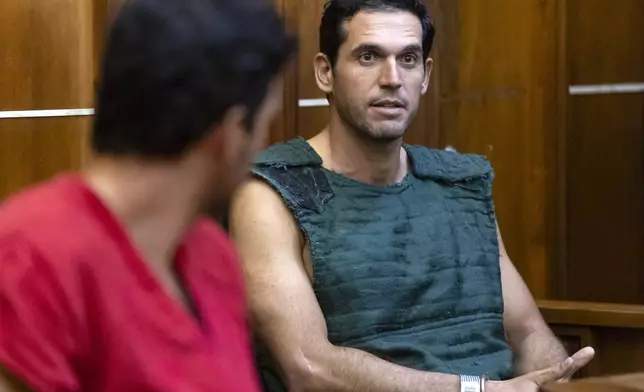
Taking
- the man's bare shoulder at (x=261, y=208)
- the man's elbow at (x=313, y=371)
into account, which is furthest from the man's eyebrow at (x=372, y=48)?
the man's elbow at (x=313, y=371)

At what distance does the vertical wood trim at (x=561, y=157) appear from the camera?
93.4 inches

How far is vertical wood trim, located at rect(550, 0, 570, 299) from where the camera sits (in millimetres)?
2373

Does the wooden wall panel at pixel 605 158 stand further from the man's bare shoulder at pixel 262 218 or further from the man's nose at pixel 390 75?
the man's bare shoulder at pixel 262 218

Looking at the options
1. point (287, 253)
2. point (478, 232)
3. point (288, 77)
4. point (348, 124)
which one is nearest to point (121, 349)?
point (287, 253)

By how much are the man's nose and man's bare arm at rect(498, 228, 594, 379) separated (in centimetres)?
45

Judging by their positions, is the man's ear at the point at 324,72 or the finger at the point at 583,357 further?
the man's ear at the point at 324,72

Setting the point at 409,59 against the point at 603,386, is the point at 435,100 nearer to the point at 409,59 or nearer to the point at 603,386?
the point at 409,59

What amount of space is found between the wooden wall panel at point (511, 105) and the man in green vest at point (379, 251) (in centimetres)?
51

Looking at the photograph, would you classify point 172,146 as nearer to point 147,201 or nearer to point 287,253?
point 147,201

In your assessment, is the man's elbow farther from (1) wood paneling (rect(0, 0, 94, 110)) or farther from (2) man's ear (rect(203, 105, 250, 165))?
(2) man's ear (rect(203, 105, 250, 165))

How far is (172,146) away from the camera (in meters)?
0.76

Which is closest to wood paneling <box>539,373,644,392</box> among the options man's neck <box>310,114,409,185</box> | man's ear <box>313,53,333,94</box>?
man's neck <box>310,114,409,185</box>

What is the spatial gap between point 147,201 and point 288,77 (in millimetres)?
1418

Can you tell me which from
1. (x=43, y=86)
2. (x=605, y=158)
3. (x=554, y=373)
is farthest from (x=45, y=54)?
(x=605, y=158)
